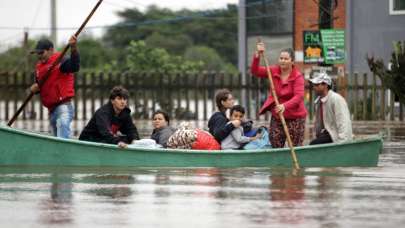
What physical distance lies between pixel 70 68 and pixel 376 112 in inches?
785

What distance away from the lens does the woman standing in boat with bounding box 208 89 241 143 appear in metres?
17.5

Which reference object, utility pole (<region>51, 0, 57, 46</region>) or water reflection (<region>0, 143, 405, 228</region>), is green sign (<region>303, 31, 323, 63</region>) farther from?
utility pole (<region>51, 0, 57, 46</region>)

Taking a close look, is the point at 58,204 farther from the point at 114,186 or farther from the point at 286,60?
the point at 286,60

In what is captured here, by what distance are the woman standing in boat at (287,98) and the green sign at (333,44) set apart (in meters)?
14.0

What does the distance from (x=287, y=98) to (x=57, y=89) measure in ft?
10.2

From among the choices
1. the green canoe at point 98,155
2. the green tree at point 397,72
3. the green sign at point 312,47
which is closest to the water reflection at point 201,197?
the green canoe at point 98,155

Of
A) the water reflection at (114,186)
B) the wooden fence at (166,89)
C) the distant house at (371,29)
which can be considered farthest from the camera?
the distant house at (371,29)

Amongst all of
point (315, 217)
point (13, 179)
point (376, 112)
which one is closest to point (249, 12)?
point (376, 112)

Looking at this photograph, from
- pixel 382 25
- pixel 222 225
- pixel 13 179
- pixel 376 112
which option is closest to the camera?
pixel 222 225

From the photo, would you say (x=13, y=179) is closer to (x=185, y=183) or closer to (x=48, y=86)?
(x=185, y=183)

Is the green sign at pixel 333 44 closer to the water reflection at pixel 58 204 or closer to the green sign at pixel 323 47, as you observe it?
the green sign at pixel 323 47

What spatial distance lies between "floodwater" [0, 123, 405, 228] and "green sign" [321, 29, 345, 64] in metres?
14.6

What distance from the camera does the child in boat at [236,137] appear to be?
17.6 m

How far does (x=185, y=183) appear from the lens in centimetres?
1470
